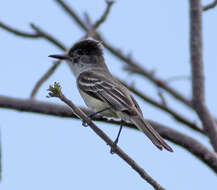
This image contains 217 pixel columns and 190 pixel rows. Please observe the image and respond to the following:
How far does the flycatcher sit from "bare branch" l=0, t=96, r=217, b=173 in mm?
243

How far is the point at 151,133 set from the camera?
12.0 feet

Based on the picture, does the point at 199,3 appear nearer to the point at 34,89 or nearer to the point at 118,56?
the point at 118,56

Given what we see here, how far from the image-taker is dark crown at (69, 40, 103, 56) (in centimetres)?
565

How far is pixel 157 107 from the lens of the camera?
4.59 meters

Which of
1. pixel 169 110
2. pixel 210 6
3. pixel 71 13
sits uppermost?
pixel 210 6

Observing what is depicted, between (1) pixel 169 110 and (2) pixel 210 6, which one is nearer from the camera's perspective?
(2) pixel 210 6

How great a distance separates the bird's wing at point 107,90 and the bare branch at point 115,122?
0.79 ft

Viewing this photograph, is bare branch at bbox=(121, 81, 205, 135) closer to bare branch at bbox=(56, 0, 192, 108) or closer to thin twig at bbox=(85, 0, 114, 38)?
bare branch at bbox=(56, 0, 192, 108)

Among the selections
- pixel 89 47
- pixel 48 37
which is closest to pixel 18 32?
pixel 48 37

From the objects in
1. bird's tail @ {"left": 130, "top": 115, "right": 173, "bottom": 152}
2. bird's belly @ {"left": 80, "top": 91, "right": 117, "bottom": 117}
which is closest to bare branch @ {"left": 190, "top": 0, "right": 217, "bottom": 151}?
bird's tail @ {"left": 130, "top": 115, "right": 173, "bottom": 152}

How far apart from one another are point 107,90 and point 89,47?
4.38ft

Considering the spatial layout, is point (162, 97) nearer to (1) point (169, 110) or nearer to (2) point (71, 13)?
(1) point (169, 110)

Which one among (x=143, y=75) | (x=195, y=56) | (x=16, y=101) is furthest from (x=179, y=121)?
(x=16, y=101)

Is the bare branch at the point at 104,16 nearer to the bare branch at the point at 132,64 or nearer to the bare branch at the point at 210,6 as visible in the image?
the bare branch at the point at 132,64
